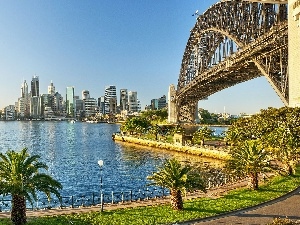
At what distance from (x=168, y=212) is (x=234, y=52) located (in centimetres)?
7014

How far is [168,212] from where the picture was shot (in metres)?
26.0

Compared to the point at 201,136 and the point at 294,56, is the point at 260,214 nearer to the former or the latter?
the point at 294,56

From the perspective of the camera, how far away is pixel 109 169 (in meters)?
64.0

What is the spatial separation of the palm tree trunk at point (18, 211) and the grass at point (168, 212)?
0.59 meters

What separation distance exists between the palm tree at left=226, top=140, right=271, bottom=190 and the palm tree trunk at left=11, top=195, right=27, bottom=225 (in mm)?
18346

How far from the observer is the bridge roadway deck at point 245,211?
23859mm

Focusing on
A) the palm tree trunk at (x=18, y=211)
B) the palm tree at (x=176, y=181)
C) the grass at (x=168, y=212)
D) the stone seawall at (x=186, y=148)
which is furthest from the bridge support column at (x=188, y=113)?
the palm tree trunk at (x=18, y=211)

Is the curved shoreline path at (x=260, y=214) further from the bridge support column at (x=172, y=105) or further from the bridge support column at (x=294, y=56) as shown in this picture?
the bridge support column at (x=172, y=105)

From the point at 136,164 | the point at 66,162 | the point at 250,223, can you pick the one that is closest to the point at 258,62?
the point at 136,164

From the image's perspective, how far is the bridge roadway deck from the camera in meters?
23.9

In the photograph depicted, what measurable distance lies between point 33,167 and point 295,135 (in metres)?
28.5

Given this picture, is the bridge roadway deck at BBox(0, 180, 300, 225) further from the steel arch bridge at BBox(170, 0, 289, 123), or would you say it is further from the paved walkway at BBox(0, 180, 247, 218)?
the steel arch bridge at BBox(170, 0, 289, 123)

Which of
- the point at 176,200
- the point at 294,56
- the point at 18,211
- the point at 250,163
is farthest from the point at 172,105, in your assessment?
the point at 18,211

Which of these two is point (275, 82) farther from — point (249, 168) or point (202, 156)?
point (249, 168)
